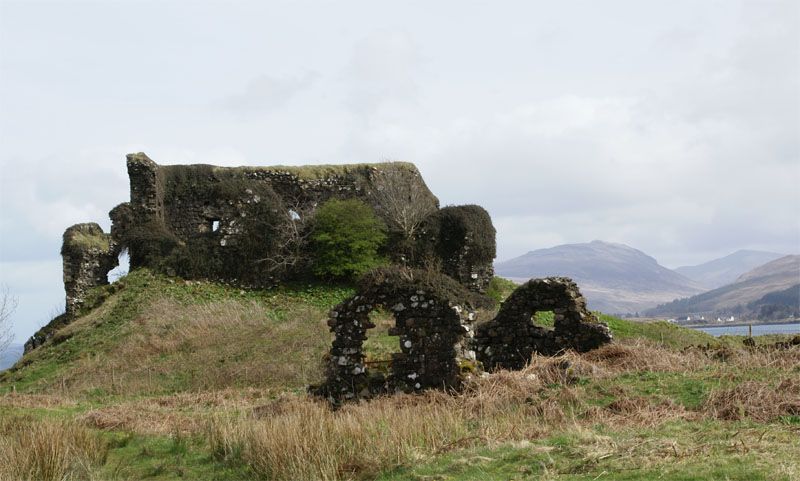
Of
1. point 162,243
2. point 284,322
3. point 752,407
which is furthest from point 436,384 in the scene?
point 162,243

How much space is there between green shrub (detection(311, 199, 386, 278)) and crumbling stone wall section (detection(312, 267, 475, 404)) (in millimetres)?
18610

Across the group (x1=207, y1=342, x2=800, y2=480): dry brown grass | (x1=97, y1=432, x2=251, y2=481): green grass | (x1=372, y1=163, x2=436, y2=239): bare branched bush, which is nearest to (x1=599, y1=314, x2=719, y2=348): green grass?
(x1=372, y1=163, x2=436, y2=239): bare branched bush

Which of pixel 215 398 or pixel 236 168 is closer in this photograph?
pixel 215 398

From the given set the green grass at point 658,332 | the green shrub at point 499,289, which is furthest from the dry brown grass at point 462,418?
the green shrub at point 499,289

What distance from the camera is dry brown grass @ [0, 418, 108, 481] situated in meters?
11.6

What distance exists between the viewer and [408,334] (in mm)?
17188

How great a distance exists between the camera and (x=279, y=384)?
22.5 meters

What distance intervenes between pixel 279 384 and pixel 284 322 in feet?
24.1

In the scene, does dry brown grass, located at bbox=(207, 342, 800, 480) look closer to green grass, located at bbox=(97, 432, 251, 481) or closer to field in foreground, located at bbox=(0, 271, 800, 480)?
field in foreground, located at bbox=(0, 271, 800, 480)

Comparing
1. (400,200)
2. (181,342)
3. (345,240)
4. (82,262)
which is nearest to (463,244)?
(400,200)

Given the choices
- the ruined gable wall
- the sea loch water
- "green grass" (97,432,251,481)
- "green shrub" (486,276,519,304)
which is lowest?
the sea loch water

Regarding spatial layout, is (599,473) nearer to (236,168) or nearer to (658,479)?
(658,479)

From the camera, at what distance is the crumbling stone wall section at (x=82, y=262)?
37625mm

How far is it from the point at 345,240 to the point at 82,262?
13.6 metres
